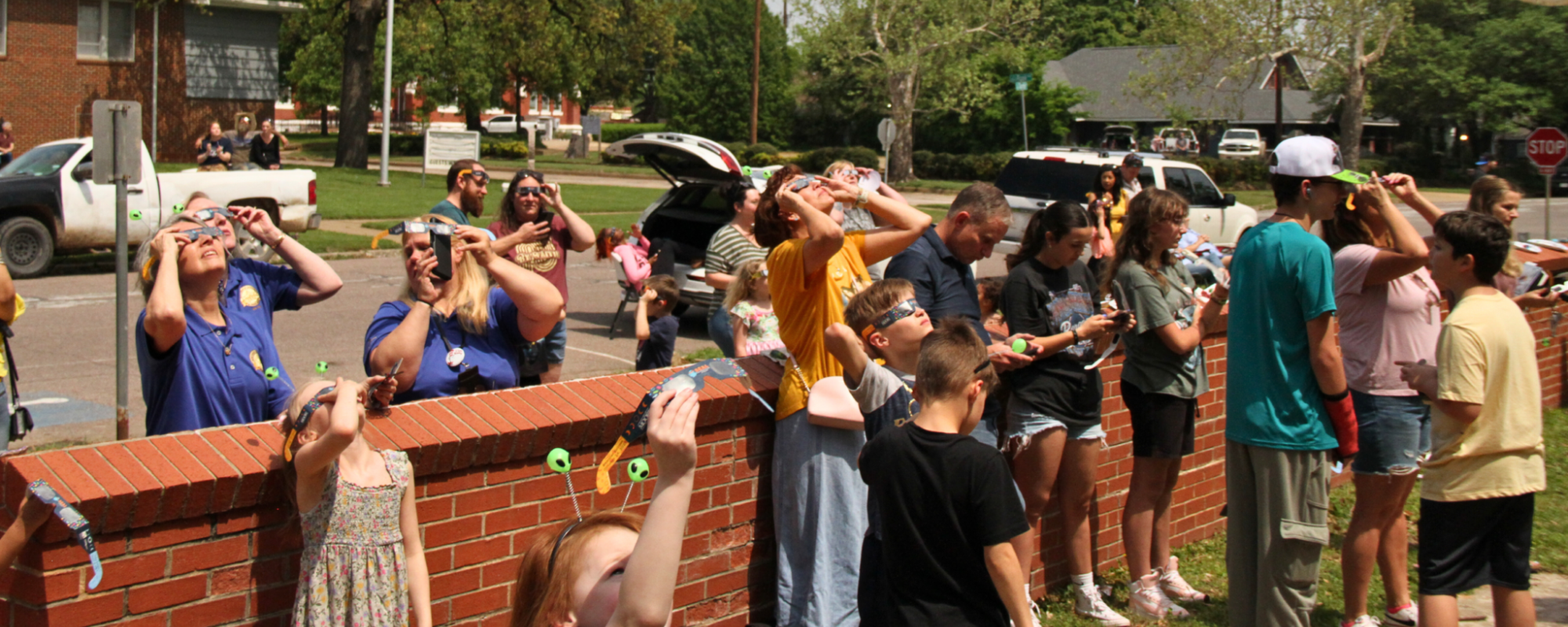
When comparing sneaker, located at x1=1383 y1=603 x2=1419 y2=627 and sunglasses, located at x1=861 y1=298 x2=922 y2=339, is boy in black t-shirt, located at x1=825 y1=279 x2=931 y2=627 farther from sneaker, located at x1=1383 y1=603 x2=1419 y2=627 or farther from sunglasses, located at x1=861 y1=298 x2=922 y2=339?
sneaker, located at x1=1383 y1=603 x2=1419 y2=627

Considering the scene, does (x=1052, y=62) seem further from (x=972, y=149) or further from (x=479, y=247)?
(x=479, y=247)

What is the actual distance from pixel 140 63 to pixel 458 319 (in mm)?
33998

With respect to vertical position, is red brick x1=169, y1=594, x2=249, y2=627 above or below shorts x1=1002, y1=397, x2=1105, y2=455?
below

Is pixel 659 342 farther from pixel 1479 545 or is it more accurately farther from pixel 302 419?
pixel 1479 545

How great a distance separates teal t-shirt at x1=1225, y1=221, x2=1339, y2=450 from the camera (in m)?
4.20

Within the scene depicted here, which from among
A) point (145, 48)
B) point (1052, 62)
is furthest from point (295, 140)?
point (1052, 62)

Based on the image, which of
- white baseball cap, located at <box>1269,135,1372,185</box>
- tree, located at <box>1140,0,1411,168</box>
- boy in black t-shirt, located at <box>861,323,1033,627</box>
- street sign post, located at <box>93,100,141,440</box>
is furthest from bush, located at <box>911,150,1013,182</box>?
boy in black t-shirt, located at <box>861,323,1033,627</box>

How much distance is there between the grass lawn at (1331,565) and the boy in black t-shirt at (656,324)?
8.96ft

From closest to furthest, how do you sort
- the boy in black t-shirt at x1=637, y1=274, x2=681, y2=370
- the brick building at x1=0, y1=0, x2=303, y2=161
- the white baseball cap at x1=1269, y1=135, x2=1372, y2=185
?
the white baseball cap at x1=1269, y1=135, x2=1372, y2=185
the boy in black t-shirt at x1=637, y1=274, x2=681, y2=370
the brick building at x1=0, y1=0, x2=303, y2=161

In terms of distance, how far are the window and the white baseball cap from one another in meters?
34.8

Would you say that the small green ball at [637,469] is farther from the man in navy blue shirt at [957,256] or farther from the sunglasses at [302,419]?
the man in navy blue shirt at [957,256]

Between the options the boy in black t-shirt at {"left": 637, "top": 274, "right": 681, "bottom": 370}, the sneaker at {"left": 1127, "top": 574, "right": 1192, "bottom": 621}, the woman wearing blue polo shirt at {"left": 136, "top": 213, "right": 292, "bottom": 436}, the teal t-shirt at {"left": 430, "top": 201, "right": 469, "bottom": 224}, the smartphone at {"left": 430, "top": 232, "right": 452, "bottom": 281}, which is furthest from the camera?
the boy in black t-shirt at {"left": 637, "top": 274, "right": 681, "bottom": 370}

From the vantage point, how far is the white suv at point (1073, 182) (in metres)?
16.3

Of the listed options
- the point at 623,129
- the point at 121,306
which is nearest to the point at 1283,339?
the point at 121,306
